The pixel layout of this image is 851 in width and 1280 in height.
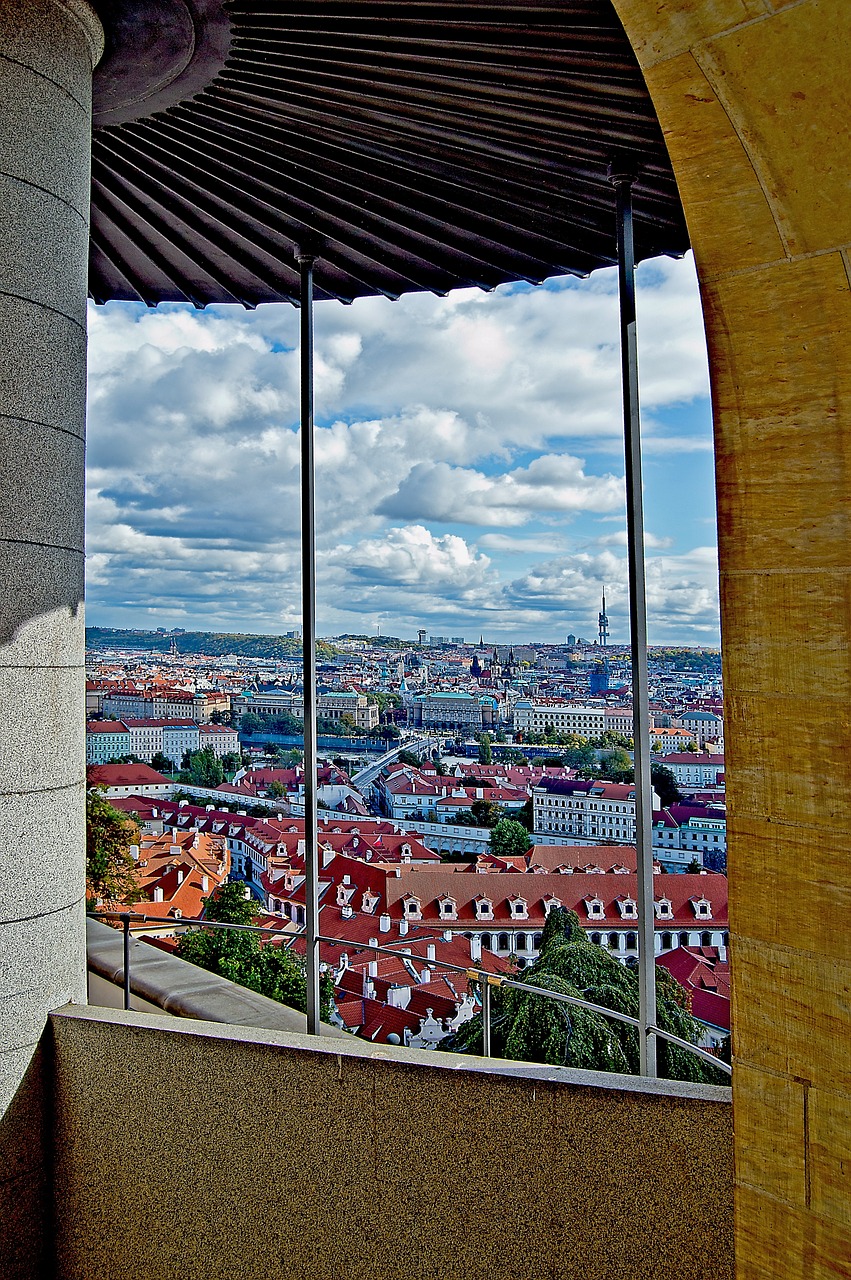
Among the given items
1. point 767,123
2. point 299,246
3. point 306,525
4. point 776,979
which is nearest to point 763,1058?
point 776,979

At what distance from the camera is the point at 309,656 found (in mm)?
5145

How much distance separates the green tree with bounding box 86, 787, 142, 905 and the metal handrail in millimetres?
886

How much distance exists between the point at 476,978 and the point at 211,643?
3219 millimetres

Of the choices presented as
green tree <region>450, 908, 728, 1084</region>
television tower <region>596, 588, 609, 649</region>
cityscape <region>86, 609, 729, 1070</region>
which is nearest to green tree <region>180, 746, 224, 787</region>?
cityscape <region>86, 609, 729, 1070</region>

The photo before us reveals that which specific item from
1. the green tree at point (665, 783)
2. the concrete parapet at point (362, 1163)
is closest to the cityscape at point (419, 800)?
the green tree at point (665, 783)

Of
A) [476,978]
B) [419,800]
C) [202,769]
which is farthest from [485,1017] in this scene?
[202,769]

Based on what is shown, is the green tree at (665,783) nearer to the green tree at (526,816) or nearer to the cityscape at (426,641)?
the cityscape at (426,641)

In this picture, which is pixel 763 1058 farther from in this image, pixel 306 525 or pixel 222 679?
pixel 222 679

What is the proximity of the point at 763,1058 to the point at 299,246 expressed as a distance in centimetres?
547

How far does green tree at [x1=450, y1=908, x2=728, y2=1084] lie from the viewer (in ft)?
14.4

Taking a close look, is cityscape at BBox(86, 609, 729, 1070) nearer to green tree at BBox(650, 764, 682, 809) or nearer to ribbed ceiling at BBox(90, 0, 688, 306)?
green tree at BBox(650, 764, 682, 809)

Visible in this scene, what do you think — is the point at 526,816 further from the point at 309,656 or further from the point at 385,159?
the point at 385,159

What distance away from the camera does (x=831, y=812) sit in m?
1.87

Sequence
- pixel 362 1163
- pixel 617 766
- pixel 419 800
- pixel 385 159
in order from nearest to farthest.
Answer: pixel 362 1163
pixel 385 159
pixel 617 766
pixel 419 800
